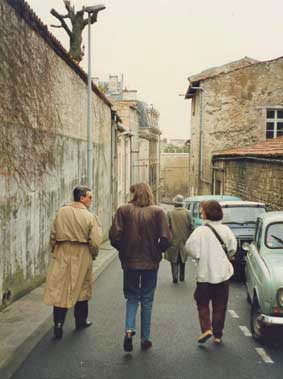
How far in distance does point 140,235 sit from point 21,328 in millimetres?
1998

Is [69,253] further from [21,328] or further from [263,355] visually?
[263,355]

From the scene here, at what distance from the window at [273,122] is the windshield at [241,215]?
21.3 m

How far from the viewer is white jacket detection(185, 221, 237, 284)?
21.7ft

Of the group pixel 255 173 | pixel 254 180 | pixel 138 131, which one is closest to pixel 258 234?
pixel 255 173

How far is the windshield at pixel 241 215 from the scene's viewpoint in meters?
13.5

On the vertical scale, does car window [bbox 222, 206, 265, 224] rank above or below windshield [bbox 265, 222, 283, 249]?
below

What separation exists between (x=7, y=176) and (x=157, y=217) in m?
2.78

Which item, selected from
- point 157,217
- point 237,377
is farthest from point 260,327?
point 157,217

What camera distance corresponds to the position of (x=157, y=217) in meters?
6.39

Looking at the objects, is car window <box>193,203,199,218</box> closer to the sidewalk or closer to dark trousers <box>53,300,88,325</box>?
the sidewalk

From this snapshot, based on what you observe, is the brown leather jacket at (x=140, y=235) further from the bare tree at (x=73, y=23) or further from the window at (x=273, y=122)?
the window at (x=273, y=122)

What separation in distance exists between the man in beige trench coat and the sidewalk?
0.41 m

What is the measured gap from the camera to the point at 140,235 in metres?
6.35

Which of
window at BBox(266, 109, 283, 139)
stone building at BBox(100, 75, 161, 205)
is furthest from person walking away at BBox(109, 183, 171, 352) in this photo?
stone building at BBox(100, 75, 161, 205)
